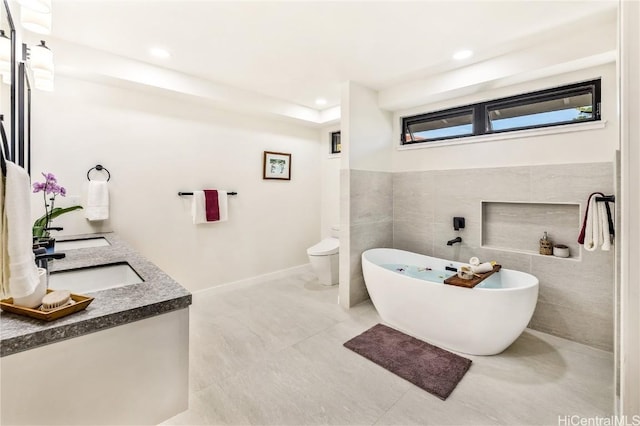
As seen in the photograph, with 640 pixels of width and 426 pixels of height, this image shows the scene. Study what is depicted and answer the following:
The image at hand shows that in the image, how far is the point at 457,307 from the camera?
2258 millimetres

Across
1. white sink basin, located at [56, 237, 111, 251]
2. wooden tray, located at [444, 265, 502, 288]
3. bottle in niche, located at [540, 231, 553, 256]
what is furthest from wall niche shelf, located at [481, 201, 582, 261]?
white sink basin, located at [56, 237, 111, 251]

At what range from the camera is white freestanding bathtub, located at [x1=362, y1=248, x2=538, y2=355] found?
2129 mm

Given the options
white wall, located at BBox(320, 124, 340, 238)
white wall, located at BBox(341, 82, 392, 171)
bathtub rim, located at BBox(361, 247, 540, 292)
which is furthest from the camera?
white wall, located at BBox(320, 124, 340, 238)

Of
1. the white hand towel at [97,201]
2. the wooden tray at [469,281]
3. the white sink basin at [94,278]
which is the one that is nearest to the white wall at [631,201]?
the wooden tray at [469,281]

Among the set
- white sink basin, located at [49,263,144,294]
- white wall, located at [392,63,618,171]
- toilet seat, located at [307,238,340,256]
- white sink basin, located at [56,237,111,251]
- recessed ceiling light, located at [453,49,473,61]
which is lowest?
toilet seat, located at [307,238,340,256]

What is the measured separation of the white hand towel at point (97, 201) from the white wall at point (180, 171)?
5.0 inches

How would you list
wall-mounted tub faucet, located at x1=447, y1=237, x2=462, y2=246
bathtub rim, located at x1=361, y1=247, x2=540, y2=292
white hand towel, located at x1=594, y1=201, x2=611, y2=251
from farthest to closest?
wall-mounted tub faucet, located at x1=447, y1=237, x2=462, y2=246 → bathtub rim, located at x1=361, y1=247, x2=540, y2=292 → white hand towel, located at x1=594, y1=201, x2=611, y2=251

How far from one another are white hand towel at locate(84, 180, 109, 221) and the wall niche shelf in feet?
12.5

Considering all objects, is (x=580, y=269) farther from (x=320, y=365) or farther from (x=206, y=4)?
(x=206, y=4)

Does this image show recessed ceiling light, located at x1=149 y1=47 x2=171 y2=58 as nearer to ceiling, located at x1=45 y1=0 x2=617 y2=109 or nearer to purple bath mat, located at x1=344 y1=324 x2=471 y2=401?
ceiling, located at x1=45 y1=0 x2=617 y2=109

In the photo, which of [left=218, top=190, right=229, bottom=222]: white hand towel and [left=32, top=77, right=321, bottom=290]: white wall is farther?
[left=218, top=190, right=229, bottom=222]: white hand towel

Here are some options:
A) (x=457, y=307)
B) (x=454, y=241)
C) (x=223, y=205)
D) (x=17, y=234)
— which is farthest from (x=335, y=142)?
(x=17, y=234)

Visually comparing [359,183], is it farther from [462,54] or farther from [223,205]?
[223,205]

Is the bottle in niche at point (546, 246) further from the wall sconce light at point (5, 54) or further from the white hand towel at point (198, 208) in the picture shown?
the wall sconce light at point (5, 54)
